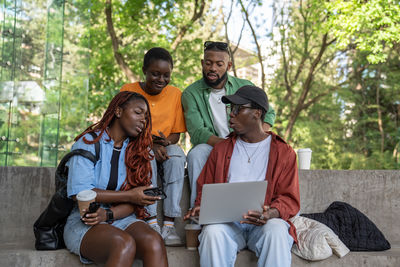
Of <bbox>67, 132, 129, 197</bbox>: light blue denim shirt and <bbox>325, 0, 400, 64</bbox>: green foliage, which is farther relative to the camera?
<bbox>325, 0, 400, 64</bbox>: green foliage

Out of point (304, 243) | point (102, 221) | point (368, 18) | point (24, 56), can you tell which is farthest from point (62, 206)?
point (368, 18)

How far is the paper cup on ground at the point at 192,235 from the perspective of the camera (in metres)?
3.67

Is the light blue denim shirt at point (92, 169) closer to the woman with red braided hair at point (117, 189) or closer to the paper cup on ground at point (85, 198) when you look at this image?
the woman with red braided hair at point (117, 189)

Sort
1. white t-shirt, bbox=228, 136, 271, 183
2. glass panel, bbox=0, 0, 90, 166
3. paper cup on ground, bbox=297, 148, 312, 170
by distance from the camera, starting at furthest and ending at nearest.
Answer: glass panel, bbox=0, 0, 90, 166
paper cup on ground, bbox=297, 148, 312, 170
white t-shirt, bbox=228, 136, 271, 183

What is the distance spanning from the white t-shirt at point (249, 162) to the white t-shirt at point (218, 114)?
0.71 metres

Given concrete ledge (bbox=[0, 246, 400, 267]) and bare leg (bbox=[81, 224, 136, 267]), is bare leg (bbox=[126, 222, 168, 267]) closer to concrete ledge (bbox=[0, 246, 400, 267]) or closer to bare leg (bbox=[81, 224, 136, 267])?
bare leg (bbox=[81, 224, 136, 267])

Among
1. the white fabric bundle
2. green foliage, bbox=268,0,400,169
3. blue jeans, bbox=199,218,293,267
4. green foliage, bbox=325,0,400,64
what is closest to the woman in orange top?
blue jeans, bbox=199,218,293,267

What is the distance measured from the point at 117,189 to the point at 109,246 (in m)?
0.57

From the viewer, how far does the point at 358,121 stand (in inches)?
599

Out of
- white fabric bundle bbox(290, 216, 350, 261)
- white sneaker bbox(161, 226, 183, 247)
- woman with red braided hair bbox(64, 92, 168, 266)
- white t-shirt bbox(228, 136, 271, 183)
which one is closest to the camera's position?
woman with red braided hair bbox(64, 92, 168, 266)

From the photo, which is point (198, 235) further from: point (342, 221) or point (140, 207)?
point (342, 221)

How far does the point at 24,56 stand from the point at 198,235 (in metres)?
4.73

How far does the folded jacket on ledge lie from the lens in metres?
4.01

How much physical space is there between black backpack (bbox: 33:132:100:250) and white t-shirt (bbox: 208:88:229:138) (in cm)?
150
